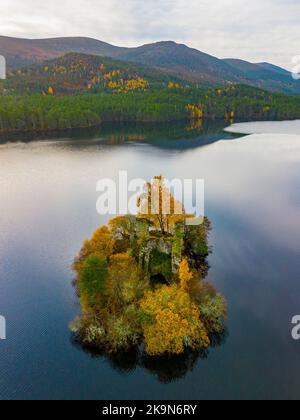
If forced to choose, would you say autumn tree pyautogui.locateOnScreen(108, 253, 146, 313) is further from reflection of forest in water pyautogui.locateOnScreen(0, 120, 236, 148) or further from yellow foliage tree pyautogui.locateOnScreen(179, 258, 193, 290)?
reflection of forest in water pyautogui.locateOnScreen(0, 120, 236, 148)

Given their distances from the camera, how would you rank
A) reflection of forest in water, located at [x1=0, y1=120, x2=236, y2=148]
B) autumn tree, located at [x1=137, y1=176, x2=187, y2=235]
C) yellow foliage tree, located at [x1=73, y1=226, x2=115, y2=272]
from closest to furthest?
1. yellow foliage tree, located at [x1=73, y1=226, x2=115, y2=272]
2. autumn tree, located at [x1=137, y1=176, x2=187, y2=235]
3. reflection of forest in water, located at [x1=0, y1=120, x2=236, y2=148]

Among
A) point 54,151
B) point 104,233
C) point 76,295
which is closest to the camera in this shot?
point 76,295

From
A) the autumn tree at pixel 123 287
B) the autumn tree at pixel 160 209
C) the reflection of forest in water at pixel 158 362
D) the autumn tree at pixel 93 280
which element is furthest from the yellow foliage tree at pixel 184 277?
the autumn tree at pixel 93 280

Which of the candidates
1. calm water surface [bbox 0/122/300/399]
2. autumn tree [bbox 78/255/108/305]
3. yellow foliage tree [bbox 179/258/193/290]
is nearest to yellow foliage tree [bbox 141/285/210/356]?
calm water surface [bbox 0/122/300/399]

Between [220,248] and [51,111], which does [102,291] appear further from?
[51,111]

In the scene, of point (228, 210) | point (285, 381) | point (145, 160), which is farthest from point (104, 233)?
point (145, 160)
